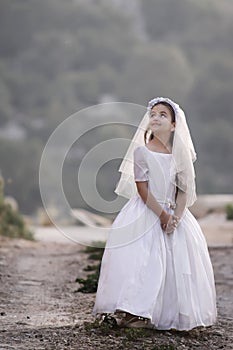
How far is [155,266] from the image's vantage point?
15.3 feet

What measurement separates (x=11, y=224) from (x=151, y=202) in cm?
885

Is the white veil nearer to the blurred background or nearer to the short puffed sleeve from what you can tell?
the short puffed sleeve

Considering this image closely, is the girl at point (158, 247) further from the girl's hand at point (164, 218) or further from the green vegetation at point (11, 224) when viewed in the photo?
the green vegetation at point (11, 224)

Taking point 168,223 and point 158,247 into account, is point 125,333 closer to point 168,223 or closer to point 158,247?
point 158,247

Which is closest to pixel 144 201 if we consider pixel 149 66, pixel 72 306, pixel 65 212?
pixel 72 306

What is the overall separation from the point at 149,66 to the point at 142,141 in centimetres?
3805

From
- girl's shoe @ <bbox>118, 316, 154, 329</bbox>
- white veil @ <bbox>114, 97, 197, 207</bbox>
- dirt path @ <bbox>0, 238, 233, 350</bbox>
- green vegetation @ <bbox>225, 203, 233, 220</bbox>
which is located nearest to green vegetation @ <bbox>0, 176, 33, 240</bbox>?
dirt path @ <bbox>0, 238, 233, 350</bbox>

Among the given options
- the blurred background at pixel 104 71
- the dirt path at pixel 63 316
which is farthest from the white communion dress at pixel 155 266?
the blurred background at pixel 104 71

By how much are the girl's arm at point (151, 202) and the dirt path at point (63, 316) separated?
68 cm

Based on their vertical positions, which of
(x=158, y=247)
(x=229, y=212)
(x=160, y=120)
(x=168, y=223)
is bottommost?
(x=158, y=247)

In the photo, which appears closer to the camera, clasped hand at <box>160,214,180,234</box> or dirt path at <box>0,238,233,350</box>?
dirt path at <box>0,238,233,350</box>

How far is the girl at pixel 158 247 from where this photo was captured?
4.63 m

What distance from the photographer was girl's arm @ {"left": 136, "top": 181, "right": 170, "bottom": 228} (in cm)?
475

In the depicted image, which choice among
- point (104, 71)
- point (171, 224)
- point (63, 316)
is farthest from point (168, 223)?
point (104, 71)
